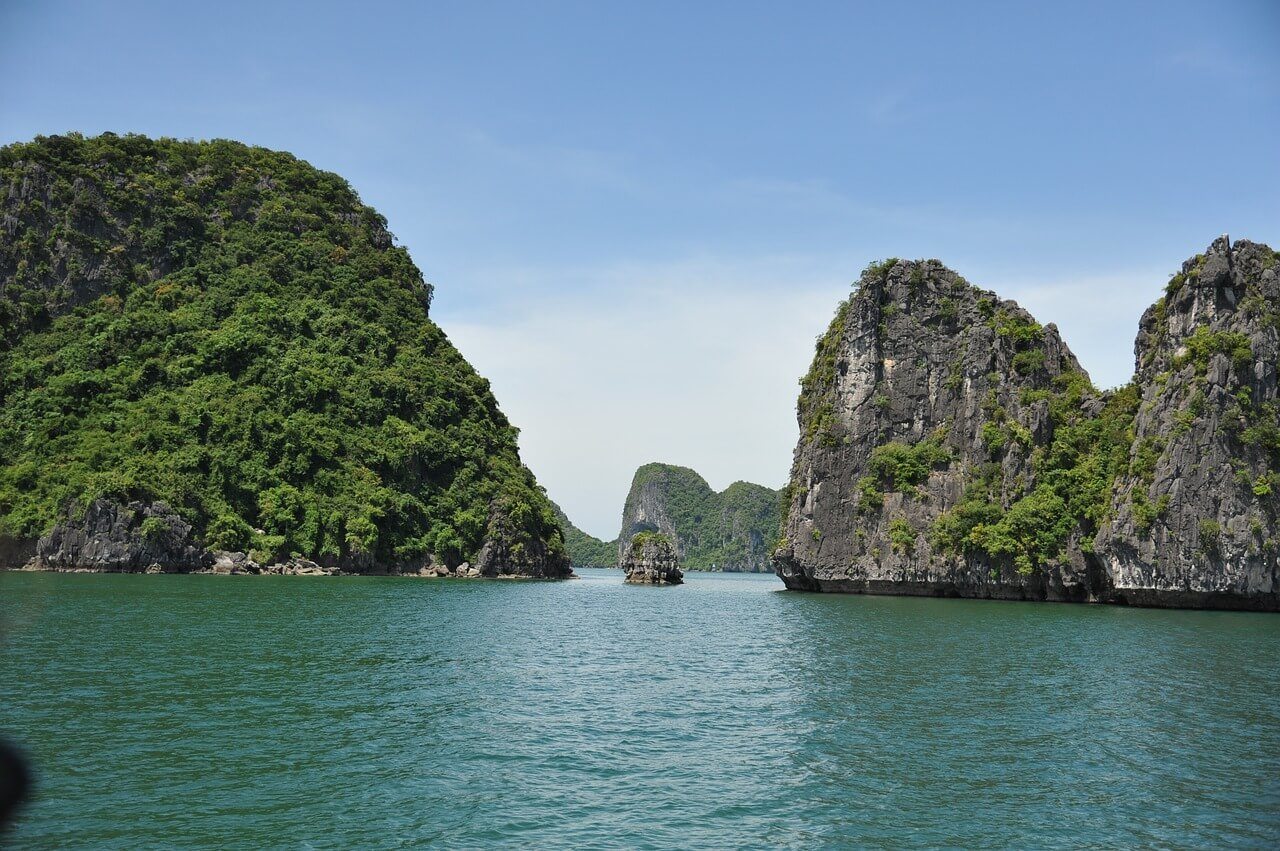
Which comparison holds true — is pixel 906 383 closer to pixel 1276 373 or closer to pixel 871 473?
pixel 871 473

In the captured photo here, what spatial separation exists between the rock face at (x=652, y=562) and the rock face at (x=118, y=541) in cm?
5281

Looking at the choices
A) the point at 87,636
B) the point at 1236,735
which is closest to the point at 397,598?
the point at 87,636

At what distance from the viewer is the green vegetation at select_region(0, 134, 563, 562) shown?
9312 cm

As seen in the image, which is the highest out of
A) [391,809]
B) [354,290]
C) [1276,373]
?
[354,290]

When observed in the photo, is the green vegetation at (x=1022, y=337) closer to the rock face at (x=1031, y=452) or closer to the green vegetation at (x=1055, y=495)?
the rock face at (x=1031, y=452)

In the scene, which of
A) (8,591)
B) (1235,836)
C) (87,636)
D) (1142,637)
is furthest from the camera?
(8,591)

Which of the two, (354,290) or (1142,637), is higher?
(354,290)

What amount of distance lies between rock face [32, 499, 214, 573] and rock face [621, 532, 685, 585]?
52805mm

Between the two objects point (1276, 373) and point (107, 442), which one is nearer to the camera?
point (1276, 373)

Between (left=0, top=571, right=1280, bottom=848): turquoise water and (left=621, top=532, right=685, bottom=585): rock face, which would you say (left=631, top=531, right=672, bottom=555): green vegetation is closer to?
(left=621, top=532, right=685, bottom=585): rock face

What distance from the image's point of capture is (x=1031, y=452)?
79.2 m

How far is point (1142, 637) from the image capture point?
45.1 metres

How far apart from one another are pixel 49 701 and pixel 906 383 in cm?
8072

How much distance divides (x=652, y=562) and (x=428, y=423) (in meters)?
34.0
